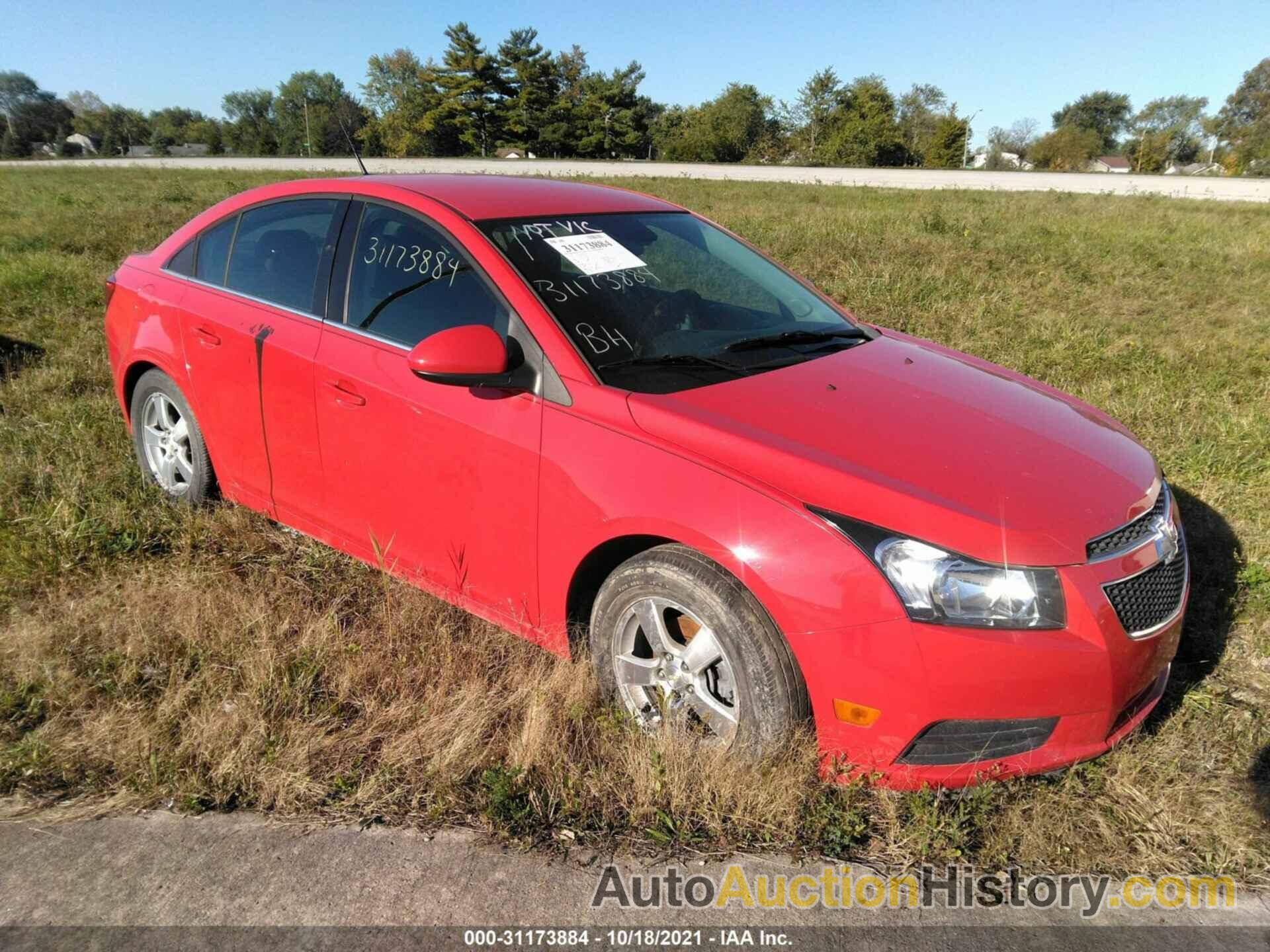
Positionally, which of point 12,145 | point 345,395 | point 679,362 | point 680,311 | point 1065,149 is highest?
point 1065,149

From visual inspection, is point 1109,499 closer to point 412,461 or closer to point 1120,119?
point 412,461

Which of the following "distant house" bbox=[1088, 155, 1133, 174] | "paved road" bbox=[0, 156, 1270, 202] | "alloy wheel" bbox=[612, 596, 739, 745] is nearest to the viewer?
"alloy wheel" bbox=[612, 596, 739, 745]

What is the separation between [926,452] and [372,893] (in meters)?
1.87

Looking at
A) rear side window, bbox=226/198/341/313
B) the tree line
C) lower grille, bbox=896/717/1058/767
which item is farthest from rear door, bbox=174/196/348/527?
the tree line

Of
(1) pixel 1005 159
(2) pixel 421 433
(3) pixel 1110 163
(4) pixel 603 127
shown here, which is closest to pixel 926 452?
(2) pixel 421 433

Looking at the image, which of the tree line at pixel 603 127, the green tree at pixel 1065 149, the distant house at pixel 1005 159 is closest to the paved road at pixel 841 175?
the tree line at pixel 603 127

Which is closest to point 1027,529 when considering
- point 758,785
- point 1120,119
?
point 758,785

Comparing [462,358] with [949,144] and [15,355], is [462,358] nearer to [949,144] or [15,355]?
[15,355]

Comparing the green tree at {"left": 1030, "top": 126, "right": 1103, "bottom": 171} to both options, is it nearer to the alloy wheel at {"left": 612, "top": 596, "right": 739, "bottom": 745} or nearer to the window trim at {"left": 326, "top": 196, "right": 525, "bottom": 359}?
the window trim at {"left": 326, "top": 196, "right": 525, "bottom": 359}

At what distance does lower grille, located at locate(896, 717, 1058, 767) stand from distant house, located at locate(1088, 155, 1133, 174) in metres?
95.3

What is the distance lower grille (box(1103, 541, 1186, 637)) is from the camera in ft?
7.68

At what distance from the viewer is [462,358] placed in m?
2.65

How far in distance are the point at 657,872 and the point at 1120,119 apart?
406 ft

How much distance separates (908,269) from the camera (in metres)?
8.98
